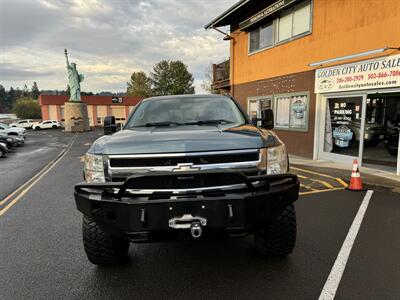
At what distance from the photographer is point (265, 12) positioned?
13227 mm

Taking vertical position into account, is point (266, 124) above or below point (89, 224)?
above

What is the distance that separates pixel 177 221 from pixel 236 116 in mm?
1926

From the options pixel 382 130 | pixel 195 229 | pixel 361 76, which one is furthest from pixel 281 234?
pixel 382 130

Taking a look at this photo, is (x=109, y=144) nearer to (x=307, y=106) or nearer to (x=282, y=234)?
(x=282, y=234)

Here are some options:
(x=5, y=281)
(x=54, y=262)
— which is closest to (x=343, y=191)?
(x=54, y=262)

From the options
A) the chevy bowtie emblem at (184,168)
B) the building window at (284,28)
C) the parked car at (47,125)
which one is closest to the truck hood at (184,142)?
the chevy bowtie emblem at (184,168)

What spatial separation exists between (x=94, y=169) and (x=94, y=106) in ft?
192

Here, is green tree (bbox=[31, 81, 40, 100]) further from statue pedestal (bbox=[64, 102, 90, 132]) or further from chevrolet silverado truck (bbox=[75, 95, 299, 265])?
chevrolet silverado truck (bbox=[75, 95, 299, 265])

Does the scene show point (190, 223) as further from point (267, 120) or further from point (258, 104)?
point (258, 104)

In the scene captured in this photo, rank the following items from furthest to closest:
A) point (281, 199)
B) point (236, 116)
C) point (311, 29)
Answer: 1. point (311, 29)
2. point (236, 116)
3. point (281, 199)

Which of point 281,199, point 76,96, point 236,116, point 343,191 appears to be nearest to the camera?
point 281,199

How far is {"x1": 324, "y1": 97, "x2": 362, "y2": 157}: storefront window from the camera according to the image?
9.73 m

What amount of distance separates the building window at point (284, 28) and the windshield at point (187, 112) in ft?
28.1

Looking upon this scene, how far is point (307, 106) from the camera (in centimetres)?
1159
